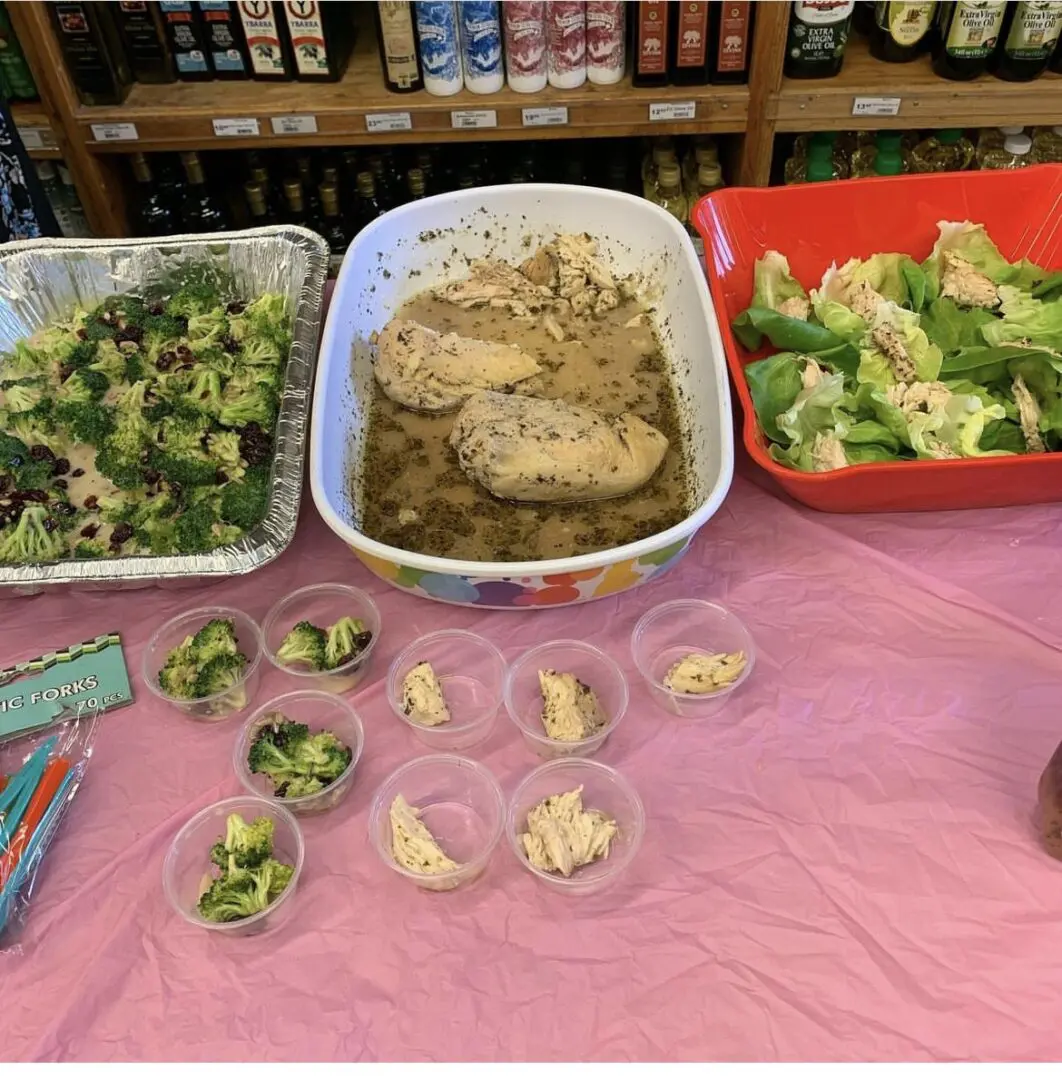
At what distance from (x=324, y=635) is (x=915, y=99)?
1.98 metres

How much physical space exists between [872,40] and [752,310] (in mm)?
1230

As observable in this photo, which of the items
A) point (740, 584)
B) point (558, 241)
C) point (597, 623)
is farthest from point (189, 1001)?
point (558, 241)

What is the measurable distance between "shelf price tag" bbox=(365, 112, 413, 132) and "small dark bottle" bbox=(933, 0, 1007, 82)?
4.43ft

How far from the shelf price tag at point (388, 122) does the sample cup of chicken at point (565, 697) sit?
1.61 meters

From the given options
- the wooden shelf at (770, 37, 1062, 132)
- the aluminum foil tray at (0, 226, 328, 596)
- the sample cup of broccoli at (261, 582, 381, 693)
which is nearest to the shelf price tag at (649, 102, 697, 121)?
the wooden shelf at (770, 37, 1062, 132)

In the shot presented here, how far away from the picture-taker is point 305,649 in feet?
4.55

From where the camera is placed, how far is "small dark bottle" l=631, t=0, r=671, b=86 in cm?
221

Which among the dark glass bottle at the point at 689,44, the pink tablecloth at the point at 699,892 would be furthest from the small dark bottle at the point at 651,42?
the pink tablecloth at the point at 699,892

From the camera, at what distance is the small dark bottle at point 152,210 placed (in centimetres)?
263

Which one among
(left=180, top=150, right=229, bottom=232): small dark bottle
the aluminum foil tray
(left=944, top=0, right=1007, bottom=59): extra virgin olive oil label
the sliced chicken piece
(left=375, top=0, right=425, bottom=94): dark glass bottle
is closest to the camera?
the sliced chicken piece

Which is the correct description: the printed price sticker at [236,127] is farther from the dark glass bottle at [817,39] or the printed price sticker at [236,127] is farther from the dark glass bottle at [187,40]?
the dark glass bottle at [817,39]

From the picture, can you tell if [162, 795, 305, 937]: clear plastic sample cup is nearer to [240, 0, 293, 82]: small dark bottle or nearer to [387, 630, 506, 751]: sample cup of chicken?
[387, 630, 506, 751]: sample cup of chicken

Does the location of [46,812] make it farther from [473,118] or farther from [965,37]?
[965,37]

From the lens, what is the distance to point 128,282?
1.94 meters
